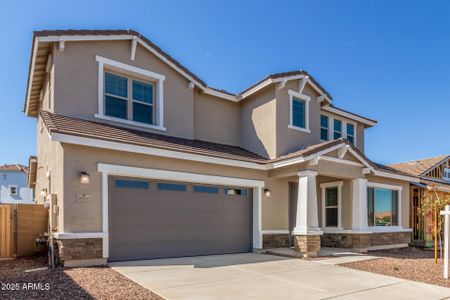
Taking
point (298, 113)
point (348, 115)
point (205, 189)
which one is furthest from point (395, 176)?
point (205, 189)

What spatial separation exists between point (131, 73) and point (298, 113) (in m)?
6.78

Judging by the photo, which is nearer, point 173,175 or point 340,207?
point 173,175

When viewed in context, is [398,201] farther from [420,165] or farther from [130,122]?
[130,122]

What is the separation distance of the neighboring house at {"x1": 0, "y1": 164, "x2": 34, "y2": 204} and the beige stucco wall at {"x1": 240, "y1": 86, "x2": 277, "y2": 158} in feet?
117

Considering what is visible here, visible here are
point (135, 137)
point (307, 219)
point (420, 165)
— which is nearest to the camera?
point (135, 137)

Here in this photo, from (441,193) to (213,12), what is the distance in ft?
45.1

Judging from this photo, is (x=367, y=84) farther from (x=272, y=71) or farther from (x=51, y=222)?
(x=51, y=222)

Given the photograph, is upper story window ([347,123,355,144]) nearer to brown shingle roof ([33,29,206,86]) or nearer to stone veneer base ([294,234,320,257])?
stone veneer base ([294,234,320,257])

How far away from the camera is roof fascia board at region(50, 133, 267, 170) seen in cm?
798

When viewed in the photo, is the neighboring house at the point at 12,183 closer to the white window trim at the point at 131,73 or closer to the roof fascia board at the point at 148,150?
the white window trim at the point at 131,73

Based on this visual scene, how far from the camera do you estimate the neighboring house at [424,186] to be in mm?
15242

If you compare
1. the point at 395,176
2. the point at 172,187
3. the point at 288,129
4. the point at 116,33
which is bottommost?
the point at 172,187

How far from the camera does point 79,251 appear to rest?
26.4 feet

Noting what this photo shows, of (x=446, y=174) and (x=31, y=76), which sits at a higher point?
(x=31, y=76)
